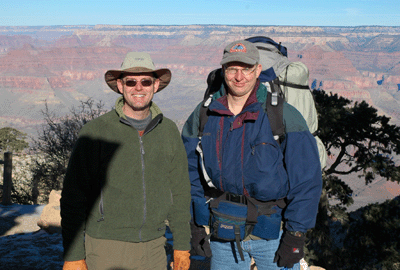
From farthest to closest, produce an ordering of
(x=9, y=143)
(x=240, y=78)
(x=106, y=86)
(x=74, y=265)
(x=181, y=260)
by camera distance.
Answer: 1. (x=106, y=86)
2. (x=9, y=143)
3. (x=181, y=260)
4. (x=240, y=78)
5. (x=74, y=265)

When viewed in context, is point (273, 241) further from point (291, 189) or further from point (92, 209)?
point (92, 209)

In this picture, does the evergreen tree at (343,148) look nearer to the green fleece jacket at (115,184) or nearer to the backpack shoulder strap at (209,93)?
the backpack shoulder strap at (209,93)

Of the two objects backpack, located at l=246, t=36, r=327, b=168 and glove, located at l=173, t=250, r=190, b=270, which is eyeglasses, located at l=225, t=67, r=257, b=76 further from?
glove, located at l=173, t=250, r=190, b=270

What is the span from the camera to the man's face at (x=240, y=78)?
221 centimetres

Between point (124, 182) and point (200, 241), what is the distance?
27.9 inches

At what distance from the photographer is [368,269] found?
1116 cm

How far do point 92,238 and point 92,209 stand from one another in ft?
0.59

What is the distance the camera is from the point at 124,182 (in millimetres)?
2102

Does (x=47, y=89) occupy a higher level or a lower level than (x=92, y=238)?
lower

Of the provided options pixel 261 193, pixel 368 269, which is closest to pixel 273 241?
pixel 261 193

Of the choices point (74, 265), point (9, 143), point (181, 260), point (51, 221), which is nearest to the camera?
point (74, 265)

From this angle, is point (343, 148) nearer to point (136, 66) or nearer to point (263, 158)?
point (263, 158)

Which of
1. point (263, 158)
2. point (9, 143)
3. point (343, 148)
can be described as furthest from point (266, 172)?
point (9, 143)

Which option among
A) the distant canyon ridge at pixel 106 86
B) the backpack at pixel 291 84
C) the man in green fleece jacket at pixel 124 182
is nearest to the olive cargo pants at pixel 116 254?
the man in green fleece jacket at pixel 124 182
